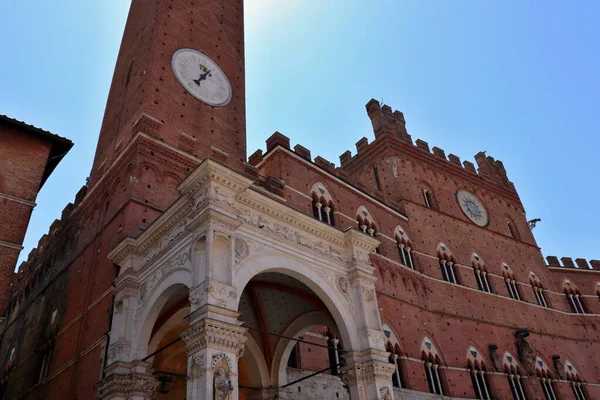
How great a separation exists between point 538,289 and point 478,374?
9.34 meters

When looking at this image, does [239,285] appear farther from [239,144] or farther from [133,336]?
[239,144]

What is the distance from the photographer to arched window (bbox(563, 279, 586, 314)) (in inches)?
1102

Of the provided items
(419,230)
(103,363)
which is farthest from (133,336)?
(419,230)

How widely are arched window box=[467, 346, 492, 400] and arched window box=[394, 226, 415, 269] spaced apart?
4241 mm

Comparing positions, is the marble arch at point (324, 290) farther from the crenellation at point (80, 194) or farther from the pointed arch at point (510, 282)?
the pointed arch at point (510, 282)

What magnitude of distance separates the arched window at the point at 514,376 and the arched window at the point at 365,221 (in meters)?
8.07

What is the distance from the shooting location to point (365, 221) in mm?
20812

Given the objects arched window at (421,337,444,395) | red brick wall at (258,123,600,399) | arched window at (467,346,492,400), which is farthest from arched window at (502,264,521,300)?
arched window at (421,337,444,395)

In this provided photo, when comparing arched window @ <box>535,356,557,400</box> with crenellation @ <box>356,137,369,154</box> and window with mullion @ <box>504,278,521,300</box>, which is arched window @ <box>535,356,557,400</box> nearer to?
window with mullion @ <box>504,278,521,300</box>

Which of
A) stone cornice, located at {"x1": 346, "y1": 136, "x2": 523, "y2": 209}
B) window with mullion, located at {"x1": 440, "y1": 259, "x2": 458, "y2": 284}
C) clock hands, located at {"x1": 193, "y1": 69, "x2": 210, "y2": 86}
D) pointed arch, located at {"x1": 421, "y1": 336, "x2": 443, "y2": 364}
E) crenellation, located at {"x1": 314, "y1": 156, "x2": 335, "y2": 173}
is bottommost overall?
pointed arch, located at {"x1": 421, "y1": 336, "x2": 443, "y2": 364}

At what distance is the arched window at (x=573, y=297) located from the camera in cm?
2798

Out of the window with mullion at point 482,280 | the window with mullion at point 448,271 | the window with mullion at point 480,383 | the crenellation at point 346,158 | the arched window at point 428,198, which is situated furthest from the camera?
the crenellation at point 346,158

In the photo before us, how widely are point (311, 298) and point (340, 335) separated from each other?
4.61 ft

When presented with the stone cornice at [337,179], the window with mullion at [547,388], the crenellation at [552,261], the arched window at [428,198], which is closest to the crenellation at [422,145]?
the arched window at [428,198]
